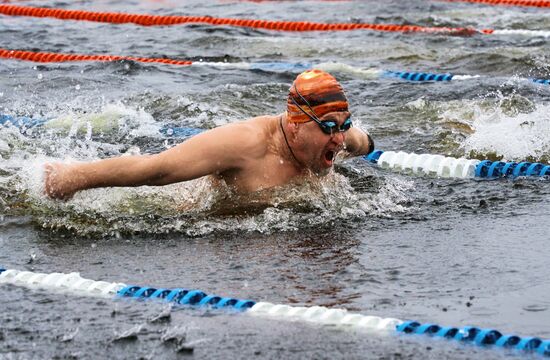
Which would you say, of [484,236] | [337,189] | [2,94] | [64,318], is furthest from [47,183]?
[2,94]

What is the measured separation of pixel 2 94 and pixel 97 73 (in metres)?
1.25

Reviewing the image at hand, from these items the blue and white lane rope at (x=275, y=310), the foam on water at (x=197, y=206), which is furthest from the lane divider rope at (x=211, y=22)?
the blue and white lane rope at (x=275, y=310)

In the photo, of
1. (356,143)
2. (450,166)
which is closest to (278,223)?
(356,143)

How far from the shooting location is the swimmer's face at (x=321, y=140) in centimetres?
559

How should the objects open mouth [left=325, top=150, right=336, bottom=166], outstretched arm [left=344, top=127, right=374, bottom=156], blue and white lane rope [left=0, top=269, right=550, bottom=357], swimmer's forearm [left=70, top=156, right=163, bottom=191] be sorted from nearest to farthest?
1. blue and white lane rope [left=0, top=269, right=550, bottom=357]
2. swimmer's forearm [left=70, top=156, right=163, bottom=191]
3. open mouth [left=325, top=150, right=336, bottom=166]
4. outstretched arm [left=344, top=127, right=374, bottom=156]

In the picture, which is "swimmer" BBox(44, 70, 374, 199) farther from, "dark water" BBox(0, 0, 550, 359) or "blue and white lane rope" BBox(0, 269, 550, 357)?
"blue and white lane rope" BBox(0, 269, 550, 357)

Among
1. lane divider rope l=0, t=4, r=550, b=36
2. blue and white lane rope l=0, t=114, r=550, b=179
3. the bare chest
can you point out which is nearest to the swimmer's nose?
the bare chest

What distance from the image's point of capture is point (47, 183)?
5.46 m

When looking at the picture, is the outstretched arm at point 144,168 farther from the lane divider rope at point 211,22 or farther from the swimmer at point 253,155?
the lane divider rope at point 211,22

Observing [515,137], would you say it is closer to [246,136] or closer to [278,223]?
[278,223]

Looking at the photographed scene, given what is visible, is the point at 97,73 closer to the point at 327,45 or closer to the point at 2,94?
the point at 2,94

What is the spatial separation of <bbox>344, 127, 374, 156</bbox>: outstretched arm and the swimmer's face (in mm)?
573

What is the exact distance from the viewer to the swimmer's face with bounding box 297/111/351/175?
5.59 m

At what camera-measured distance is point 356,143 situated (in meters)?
6.35
